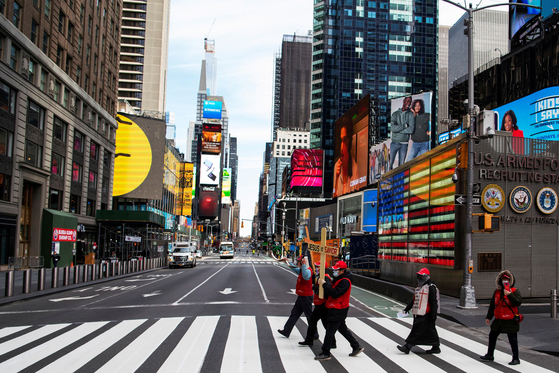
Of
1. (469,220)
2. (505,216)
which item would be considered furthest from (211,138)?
(469,220)

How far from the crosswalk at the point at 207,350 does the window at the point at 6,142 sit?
81.8 ft

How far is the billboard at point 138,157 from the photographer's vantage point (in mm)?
61844

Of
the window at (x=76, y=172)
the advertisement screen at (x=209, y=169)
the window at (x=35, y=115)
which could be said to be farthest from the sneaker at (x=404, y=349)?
the advertisement screen at (x=209, y=169)

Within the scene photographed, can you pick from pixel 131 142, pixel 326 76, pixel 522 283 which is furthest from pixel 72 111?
pixel 326 76

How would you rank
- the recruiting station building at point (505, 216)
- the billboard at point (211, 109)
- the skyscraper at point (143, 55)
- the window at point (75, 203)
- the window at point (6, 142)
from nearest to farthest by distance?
the recruiting station building at point (505, 216), the window at point (6, 142), the window at point (75, 203), the skyscraper at point (143, 55), the billboard at point (211, 109)

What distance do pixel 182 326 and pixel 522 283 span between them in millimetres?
12519

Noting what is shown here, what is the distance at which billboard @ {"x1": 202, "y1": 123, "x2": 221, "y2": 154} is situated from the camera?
168125 mm

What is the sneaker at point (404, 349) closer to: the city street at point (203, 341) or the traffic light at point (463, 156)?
the city street at point (203, 341)

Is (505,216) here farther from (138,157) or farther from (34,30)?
(138,157)

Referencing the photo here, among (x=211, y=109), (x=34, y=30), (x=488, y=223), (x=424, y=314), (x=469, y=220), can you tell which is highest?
(x=211, y=109)

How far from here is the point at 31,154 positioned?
3731cm

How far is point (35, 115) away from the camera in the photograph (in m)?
37.6

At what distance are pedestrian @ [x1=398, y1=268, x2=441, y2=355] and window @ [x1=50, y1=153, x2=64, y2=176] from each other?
128 ft

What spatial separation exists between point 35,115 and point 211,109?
15183 centimetres
